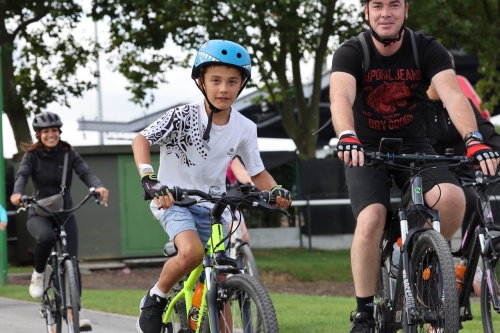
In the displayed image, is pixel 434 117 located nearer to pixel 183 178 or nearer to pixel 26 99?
pixel 183 178

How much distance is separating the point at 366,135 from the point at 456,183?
574mm

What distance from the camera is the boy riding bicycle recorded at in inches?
206

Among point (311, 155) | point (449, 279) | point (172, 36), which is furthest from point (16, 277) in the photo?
point (449, 279)

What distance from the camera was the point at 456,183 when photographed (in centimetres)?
527

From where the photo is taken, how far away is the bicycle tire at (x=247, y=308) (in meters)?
4.34

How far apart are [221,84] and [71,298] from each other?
10.3 feet

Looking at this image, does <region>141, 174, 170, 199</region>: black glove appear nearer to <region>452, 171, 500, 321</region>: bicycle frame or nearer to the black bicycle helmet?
<region>452, 171, 500, 321</region>: bicycle frame

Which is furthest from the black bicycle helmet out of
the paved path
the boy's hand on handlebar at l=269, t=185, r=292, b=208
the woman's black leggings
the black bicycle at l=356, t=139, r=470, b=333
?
the black bicycle at l=356, t=139, r=470, b=333

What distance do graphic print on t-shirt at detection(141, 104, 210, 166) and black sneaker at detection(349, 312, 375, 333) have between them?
1179 mm

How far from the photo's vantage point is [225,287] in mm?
4715

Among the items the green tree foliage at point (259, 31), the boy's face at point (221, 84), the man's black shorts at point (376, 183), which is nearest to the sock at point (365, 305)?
the man's black shorts at point (376, 183)

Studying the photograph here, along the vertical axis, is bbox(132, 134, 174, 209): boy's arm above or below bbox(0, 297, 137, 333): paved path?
above

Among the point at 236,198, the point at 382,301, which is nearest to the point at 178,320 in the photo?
the point at 236,198

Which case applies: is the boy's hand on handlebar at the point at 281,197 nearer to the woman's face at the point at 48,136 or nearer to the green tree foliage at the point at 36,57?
the woman's face at the point at 48,136
